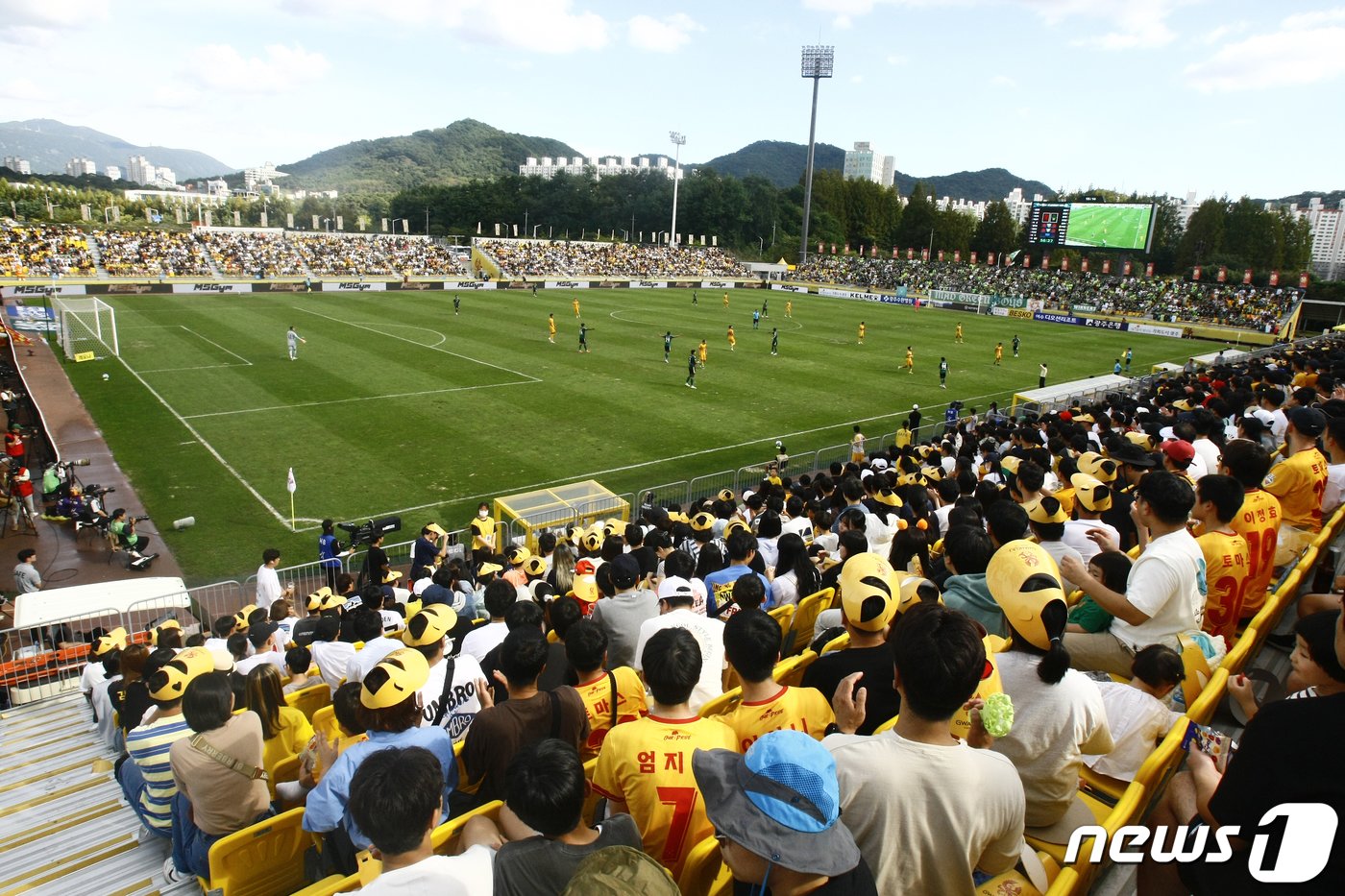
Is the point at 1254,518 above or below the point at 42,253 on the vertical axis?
below

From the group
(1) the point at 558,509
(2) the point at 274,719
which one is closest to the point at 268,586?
(1) the point at 558,509

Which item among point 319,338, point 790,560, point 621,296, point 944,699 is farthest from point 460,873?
point 621,296

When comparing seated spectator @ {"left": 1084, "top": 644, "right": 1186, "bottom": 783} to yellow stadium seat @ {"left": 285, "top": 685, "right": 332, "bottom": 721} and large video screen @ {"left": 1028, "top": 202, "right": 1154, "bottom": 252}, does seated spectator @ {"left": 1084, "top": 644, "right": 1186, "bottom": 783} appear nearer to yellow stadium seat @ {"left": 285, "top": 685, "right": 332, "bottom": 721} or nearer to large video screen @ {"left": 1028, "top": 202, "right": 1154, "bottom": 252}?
yellow stadium seat @ {"left": 285, "top": 685, "right": 332, "bottom": 721}

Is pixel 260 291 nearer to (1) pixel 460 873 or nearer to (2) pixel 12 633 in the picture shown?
(2) pixel 12 633

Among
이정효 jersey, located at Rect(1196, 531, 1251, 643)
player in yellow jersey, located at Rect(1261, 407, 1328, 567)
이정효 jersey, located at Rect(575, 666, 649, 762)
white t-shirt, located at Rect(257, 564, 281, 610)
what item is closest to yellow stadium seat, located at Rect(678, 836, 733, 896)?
이정효 jersey, located at Rect(575, 666, 649, 762)

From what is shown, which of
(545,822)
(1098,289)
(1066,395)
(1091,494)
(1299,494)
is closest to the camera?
(545,822)

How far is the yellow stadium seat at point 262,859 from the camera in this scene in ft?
14.0

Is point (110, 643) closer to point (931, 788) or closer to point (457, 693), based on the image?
point (457, 693)

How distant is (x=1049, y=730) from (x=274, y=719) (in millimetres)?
4897

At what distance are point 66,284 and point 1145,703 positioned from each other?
67.1m

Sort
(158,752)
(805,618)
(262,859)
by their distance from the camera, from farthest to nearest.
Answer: (805,618) → (158,752) → (262,859)

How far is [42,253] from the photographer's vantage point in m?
58.5

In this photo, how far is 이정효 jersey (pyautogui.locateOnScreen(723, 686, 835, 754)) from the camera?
4000 millimetres

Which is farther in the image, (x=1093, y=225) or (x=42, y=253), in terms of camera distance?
(x=1093, y=225)
